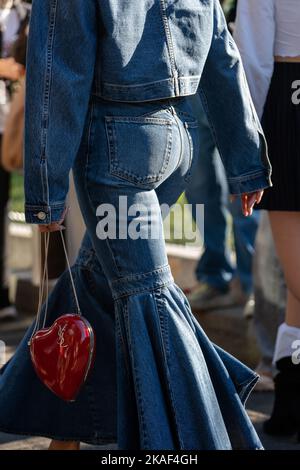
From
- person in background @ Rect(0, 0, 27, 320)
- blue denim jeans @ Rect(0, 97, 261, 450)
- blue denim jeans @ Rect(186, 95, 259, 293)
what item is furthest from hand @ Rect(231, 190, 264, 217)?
blue denim jeans @ Rect(186, 95, 259, 293)

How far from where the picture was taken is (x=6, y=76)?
5828 mm

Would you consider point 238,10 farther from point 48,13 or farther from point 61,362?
point 61,362

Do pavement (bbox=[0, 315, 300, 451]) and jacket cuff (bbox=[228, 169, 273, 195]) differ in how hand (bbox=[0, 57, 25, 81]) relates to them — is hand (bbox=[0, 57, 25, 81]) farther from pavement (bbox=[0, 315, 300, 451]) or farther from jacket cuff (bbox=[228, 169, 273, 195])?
jacket cuff (bbox=[228, 169, 273, 195])

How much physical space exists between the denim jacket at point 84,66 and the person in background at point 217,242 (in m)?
2.72

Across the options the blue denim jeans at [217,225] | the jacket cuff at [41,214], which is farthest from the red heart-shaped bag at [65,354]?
the blue denim jeans at [217,225]

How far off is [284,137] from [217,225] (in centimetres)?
213

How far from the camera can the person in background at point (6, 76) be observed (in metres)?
5.81

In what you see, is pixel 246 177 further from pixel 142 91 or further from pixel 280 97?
pixel 280 97

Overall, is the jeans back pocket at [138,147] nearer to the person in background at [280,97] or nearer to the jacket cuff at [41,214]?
the jacket cuff at [41,214]

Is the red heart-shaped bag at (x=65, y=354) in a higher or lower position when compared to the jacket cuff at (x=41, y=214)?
lower

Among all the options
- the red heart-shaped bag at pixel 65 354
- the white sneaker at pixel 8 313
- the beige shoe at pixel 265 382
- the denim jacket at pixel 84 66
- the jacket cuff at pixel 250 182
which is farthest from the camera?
the white sneaker at pixel 8 313

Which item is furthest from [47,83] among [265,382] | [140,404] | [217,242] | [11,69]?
[217,242]

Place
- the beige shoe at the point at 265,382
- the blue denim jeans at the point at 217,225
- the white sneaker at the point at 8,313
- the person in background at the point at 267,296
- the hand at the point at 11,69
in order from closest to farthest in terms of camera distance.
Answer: the beige shoe at the point at 265,382, the person in background at the point at 267,296, the hand at the point at 11,69, the blue denim jeans at the point at 217,225, the white sneaker at the point at 8,313

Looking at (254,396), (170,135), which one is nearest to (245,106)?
(170,135)
